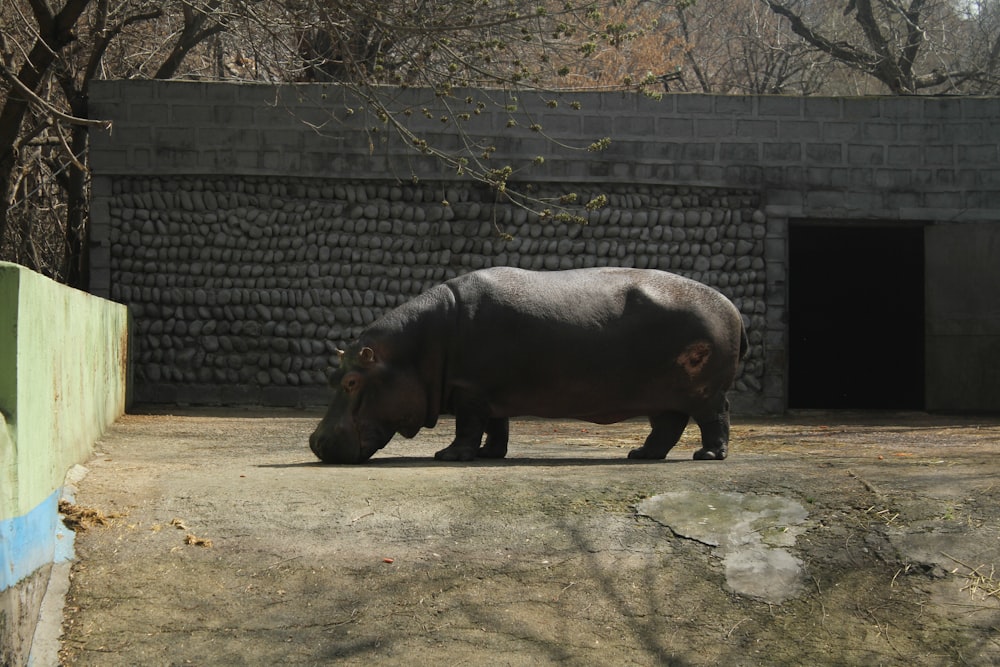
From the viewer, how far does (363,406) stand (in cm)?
721

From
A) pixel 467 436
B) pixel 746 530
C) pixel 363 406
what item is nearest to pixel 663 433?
pixel 467 436

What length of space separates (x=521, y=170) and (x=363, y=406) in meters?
7.62

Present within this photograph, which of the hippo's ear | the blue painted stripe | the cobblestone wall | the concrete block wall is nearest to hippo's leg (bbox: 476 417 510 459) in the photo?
the hippo's ear

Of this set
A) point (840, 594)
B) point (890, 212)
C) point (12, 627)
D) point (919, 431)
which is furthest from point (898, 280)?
point (12, 627)

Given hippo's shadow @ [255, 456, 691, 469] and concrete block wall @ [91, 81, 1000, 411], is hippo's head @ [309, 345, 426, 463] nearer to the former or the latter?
hippo's shadow @ [255, 456, 691, 469]

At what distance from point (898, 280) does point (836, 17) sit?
1257cm

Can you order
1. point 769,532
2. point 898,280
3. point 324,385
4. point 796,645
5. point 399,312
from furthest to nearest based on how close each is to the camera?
1. point 898,280
2. point 324,385
3. point 399,312
4. point 769,532
5. point 796,645

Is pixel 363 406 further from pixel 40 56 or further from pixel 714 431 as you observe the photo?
pixel 40 56

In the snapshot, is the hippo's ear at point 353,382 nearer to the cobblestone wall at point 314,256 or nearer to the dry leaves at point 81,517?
the dry leaves at point 81,517

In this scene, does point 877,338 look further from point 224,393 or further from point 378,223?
point 224,393

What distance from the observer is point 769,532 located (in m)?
5.28

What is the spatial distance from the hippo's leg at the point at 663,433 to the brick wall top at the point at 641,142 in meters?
6.88

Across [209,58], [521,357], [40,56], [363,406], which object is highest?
[209,58]

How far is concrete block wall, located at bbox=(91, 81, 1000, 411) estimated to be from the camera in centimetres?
1427
